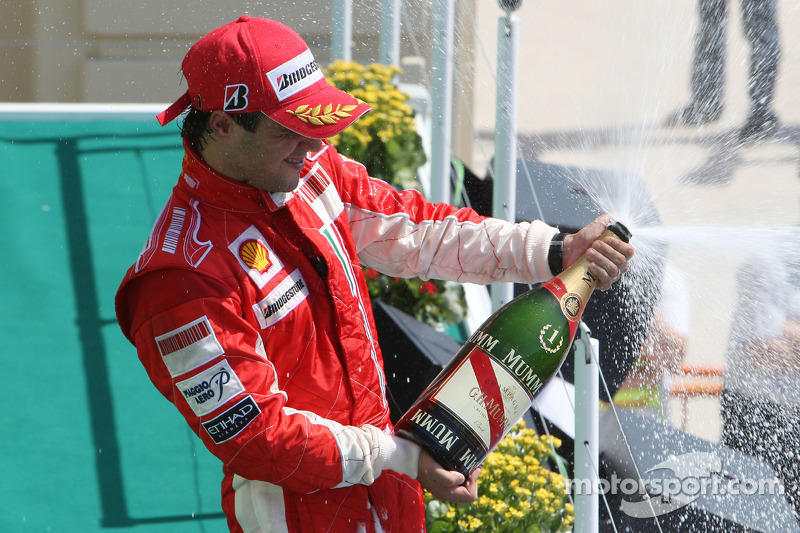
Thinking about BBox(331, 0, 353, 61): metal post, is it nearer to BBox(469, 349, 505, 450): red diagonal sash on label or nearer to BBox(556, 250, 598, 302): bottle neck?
BBox(556, 250, 598, 302): bottle neck

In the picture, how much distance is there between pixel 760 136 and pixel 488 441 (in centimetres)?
406

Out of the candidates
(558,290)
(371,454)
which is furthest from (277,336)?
(558,290)

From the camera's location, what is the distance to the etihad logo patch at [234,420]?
6.00 feet

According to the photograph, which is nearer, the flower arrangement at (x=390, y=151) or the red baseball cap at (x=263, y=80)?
the red baseball cap at (x=263, y=80)

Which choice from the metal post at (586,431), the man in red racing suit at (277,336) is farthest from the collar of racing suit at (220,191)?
the metal post at (586,431)

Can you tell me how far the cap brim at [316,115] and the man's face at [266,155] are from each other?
48 mm

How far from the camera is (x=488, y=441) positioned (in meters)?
2.05

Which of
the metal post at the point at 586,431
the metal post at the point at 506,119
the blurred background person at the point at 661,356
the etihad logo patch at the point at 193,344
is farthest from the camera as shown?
the blurred background person at the point at 661,356

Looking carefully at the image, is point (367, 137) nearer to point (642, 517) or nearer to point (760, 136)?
point (642, 517)

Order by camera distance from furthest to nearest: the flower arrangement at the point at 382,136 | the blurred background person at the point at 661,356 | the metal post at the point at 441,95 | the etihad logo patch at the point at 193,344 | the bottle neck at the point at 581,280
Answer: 1. the flower arrangement at the point at 382,136
2. the blurred background person at the point at 661,356
3. the metal post at the point at 441,95
4. the bottle neck at the point at 581,280
5. the etihad logo patch at the point at 193,344

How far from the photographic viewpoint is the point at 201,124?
198cm

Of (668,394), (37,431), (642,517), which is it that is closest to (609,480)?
(642,517)

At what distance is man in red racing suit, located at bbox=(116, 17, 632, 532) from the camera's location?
6.02 ft
